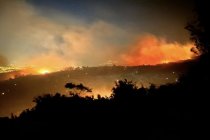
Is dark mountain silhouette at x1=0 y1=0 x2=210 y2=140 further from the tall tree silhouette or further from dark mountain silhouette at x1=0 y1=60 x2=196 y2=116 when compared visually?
dark mountain silhouette at x1=0 y1=60 x2=196 y2=116

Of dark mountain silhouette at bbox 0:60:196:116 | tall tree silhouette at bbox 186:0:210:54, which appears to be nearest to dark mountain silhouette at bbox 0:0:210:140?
tall tree silhouette at bbox 186:0:210:54

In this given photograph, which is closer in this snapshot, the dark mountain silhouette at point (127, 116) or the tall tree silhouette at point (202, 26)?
the dark mountain silhouette at point (127, 116)

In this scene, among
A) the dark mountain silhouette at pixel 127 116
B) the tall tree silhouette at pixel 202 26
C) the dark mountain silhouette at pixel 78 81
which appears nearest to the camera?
the dark mountain silhouette at pixel 127 116

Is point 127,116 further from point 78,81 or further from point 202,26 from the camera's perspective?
point 78,81

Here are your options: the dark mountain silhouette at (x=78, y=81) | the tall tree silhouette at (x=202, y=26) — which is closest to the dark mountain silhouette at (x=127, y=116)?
the tall tree silhouette at (x=202, y=26)

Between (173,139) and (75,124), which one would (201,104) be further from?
(75,124)

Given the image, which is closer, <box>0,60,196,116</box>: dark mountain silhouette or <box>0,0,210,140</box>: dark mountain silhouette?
<box>0,0,210,140</box>: dark mountain silhouette

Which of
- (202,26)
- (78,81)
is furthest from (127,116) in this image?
(78,81)

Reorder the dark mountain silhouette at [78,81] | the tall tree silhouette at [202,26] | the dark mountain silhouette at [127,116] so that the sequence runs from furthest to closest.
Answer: the dark mountain silhouette at [78,81]
the tall tree silhouette at [202,26]
the dark mountain silhouette at [127,116]

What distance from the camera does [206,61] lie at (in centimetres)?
2733

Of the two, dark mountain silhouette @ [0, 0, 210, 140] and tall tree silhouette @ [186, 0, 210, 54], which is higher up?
tall tree silhouette @ [186, 0, 210, 54]

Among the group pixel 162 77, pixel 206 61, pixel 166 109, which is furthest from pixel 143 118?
pixel 162 77

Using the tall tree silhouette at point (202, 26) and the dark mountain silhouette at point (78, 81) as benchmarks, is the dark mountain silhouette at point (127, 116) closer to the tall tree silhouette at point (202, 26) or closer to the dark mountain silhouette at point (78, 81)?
the tall tree silhouette at point (202, 26)

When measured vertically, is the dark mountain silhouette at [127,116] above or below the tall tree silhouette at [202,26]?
below
